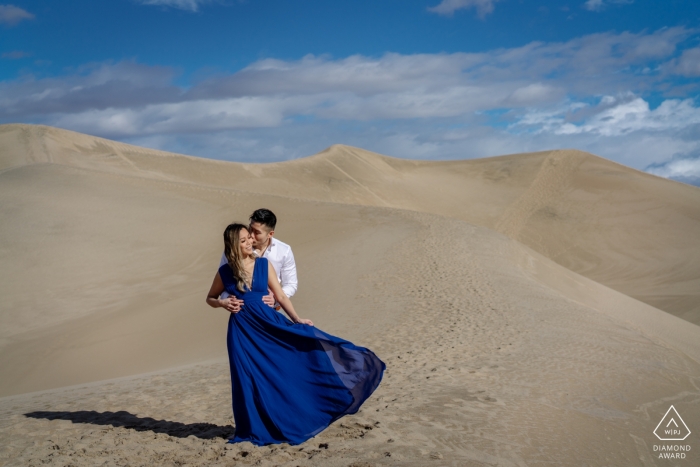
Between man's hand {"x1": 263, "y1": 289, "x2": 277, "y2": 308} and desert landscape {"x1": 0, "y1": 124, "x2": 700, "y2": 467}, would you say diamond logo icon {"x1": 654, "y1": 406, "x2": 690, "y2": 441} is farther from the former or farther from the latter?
man's hand {"x1": 263, "y1": 289, "x2": 277, "y2": 308}

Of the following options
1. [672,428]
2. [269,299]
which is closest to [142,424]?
[269,299]

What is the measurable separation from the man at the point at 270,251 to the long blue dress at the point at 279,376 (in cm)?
10

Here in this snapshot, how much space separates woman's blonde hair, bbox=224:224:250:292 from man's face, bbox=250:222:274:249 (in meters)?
0.18

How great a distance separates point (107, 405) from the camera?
6949 millimetres

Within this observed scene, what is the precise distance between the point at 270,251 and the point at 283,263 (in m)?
0.17

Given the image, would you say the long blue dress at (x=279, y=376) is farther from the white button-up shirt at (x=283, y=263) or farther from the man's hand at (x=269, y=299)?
the white button-up shirt at (x=283, y=263)

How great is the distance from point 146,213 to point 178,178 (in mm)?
12793

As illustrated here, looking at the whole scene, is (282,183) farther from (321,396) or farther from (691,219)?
(321,396)

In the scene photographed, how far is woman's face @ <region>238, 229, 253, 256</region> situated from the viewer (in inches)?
186

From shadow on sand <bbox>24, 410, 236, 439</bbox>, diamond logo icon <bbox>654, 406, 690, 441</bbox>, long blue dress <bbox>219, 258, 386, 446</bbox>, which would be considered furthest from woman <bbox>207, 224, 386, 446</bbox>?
diamond logo icon <bbox>654, 406, 690, 441</bbox>

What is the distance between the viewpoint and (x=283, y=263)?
5.24 m

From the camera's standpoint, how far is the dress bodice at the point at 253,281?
190 inches

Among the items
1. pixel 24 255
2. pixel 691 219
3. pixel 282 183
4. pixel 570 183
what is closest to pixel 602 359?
pixel 24 255

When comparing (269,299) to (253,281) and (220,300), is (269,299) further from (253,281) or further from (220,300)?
(220,300)
